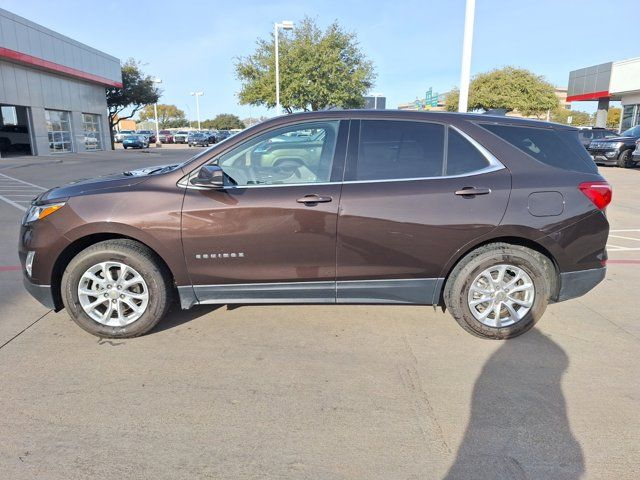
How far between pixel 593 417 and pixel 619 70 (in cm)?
3470

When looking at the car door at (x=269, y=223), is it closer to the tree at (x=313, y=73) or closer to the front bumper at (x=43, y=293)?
the front bumper at (x=43, y=293)

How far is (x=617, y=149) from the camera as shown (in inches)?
733

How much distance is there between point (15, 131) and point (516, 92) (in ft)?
119

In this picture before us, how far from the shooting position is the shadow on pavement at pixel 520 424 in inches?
90.0

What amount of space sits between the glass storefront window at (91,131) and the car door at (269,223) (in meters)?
32.2

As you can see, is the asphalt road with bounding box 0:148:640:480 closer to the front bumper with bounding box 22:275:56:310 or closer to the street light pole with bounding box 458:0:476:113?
the front bumper with bounding box 22:275:56:310

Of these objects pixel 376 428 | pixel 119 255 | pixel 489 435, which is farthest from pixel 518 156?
pixel 119 255

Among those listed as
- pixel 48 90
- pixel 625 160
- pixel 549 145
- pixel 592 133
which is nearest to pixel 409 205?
pixel 549 145

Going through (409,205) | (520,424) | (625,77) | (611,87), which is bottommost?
(520,424)

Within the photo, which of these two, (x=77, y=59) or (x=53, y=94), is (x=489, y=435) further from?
(x=77, y=59)

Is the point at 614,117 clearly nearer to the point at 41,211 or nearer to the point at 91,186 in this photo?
the point at 91,186

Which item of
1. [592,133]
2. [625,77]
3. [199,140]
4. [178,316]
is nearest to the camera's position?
[178,316]

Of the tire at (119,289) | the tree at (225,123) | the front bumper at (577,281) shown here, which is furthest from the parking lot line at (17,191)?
the tree at (225,123)

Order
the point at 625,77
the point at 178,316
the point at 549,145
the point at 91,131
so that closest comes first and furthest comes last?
the point at 549,145
the point at 178,316
the point at 625,77
the point at 91,131
